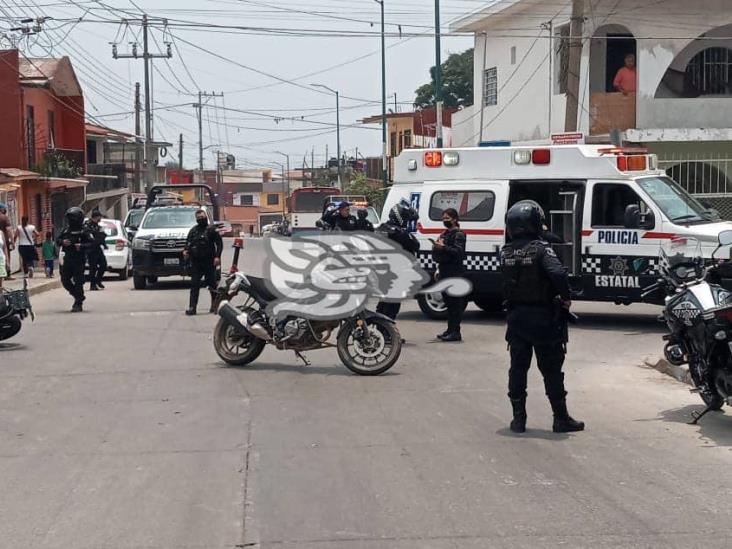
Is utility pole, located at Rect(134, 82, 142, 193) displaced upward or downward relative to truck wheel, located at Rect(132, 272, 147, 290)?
upward

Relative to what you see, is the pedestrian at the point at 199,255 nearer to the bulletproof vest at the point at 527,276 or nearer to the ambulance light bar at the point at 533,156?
the ambulance light bar at the point at 533,156

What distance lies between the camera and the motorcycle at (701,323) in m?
7.81

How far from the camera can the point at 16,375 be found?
36.9 ft

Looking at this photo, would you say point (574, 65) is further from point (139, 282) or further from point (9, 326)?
point (9, 326)

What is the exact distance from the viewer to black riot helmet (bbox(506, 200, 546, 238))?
7902mm

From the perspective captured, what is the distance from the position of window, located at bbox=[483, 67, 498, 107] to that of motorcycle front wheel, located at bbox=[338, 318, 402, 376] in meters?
25.6

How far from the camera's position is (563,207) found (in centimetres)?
1509

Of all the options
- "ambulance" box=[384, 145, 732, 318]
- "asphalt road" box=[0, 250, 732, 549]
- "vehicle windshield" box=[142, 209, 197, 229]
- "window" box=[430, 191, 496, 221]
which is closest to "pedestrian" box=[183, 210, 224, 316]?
"ambulance" box=[384, 145, 732, 318]

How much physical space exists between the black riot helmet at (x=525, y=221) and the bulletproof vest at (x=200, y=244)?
972 cm

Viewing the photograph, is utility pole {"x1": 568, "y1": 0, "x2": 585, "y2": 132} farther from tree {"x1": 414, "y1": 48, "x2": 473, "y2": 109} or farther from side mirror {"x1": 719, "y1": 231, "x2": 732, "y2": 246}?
tree {"x1": 414, "y1": 48, "x2": 473, "y2": 109}

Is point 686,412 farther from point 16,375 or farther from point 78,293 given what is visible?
point 78,293

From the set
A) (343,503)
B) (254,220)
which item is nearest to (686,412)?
(343,503)

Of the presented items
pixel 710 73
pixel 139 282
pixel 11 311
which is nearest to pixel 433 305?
pixel 11 311

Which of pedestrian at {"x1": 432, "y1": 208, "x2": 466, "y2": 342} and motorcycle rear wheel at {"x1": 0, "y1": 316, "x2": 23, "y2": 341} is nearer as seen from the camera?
motorcycle rear wheel at {"x1": 0, "y1": 316, "x2": 23, "y2": 341}
